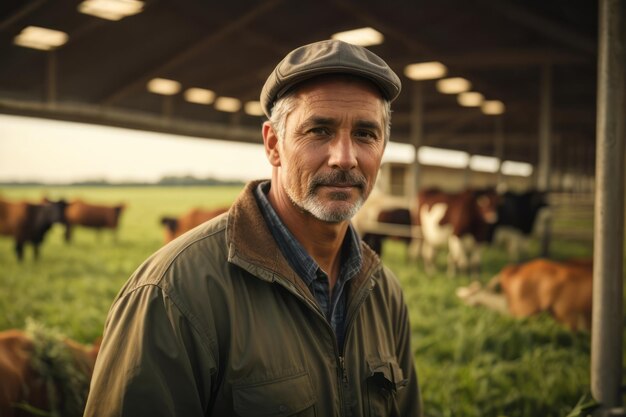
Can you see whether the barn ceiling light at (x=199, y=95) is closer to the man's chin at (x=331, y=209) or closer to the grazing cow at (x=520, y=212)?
the grazing cow at (x=520, y=212)

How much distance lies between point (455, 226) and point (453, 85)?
13.7ft

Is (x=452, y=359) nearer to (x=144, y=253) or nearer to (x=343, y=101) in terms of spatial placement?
(x=343, y=101)

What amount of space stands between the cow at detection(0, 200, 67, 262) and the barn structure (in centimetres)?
333

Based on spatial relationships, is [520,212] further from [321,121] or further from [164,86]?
[321,121]

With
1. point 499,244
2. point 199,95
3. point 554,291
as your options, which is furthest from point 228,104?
point 554,291

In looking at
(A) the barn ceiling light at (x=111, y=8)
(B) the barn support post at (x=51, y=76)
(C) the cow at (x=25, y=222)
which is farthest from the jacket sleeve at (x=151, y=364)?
(C) the cow at (x=25, y=222)

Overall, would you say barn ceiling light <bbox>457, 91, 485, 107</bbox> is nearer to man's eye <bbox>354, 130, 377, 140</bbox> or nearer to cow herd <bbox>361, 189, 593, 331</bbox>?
cow herd <bbox>361, 189, 593, 331</bbox>

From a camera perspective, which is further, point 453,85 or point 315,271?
point 453,85

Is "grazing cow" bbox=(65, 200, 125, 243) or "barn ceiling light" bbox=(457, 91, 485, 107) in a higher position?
"barn ceiling light" bbox=(457, 91, 485, 107)

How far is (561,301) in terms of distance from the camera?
5.52 meters

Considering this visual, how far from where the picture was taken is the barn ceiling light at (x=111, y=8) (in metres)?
6.43

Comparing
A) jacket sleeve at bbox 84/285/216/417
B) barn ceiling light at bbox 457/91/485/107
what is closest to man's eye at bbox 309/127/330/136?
jacket sleeve at bbox 84/285/216/417

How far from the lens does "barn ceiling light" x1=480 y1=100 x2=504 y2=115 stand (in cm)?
1479

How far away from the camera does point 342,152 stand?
159 centimetres
